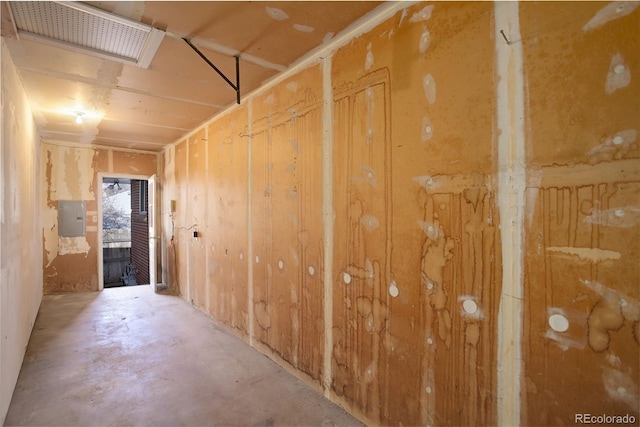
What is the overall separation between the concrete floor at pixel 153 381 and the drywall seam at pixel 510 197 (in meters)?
1.07

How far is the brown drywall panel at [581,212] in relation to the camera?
1.06m

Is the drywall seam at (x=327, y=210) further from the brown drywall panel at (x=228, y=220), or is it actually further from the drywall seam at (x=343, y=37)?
the brown drywall panel at (x=228, y=220)

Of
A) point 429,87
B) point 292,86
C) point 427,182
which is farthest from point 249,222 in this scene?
point 429,87

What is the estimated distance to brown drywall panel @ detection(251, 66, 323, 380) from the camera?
7.59ft

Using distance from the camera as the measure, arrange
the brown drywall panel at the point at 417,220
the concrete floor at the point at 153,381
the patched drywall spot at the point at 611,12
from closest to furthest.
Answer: the patched drywall spot at the point at 611,12, the brown drywall panel at the point at 417,220, the concrete floor at the point at 153,381

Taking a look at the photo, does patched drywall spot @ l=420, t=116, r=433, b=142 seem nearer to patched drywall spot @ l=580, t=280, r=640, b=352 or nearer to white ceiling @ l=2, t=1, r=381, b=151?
white ceiling @ l=2, t=1, r=381, b=151

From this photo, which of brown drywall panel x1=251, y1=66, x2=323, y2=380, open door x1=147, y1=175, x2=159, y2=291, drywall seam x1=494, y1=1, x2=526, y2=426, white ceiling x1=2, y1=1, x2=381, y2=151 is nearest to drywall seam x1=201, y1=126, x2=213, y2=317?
white ceiling x1=2, y1=1, x2=381, y2=151

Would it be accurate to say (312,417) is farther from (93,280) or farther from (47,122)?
(93,280)

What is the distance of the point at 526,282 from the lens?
1.29 meters

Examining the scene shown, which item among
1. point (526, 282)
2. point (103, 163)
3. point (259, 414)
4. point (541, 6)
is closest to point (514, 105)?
point (541, 6)

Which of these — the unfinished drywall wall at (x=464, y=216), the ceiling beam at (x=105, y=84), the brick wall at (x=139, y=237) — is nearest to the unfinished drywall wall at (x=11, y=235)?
the ceiling beam at (x=105, y=84)

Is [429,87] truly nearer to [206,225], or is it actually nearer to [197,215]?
[206,225]

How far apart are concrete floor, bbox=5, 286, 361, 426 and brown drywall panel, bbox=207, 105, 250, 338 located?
33cm

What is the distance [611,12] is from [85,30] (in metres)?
2.72
